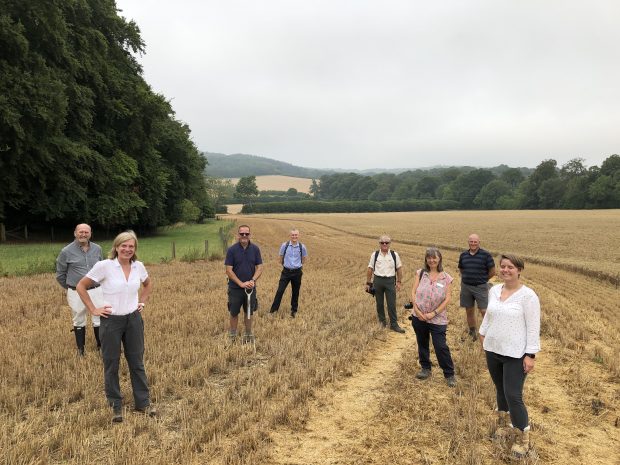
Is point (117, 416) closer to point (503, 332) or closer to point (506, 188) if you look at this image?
point (503, 332)

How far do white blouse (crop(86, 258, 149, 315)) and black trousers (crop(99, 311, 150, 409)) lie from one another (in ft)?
0.36

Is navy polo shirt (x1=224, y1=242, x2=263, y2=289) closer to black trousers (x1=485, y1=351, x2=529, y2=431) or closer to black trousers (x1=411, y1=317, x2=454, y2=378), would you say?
Result: black trousers (x1=411, y1=317, x2=454, y2=378)

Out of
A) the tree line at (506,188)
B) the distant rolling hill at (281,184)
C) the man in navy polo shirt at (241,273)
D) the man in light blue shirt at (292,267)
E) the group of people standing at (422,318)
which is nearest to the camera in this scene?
the group of people standing at (422,318)

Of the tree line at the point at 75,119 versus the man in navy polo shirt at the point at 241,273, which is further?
the tree line at the point at 75,119

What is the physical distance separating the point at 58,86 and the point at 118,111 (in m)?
6.08

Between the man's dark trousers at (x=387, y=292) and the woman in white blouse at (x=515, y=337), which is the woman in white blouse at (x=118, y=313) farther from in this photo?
the man's dark trousers at (x=387, y=292)

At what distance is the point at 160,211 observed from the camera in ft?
102

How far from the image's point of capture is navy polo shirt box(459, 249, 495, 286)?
698 centimetres

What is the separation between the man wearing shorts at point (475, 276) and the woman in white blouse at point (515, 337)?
3.24m

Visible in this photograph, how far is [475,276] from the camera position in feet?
23.1

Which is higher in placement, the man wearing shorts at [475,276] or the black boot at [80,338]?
the man wearing shorts at [475,276]

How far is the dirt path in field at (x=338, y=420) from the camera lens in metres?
3.70

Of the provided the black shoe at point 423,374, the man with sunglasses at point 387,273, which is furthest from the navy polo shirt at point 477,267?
the black shoe at point 423,374

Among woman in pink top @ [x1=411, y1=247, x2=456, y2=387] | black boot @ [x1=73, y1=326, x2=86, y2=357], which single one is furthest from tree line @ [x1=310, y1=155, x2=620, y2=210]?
black boot @ [x1=73, y1=326, x2=86, y2=357]
